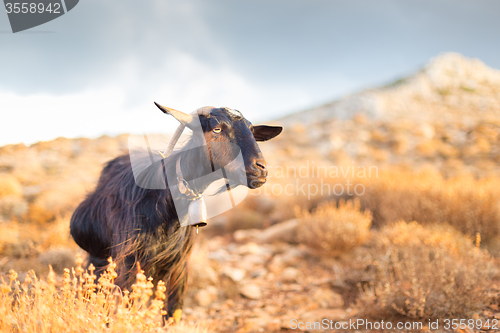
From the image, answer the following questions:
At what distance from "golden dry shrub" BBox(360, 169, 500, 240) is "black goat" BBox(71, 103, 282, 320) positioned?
4940 mm

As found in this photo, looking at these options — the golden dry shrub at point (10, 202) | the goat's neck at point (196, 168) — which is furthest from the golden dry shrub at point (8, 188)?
the goat's neck at point (196, 168)

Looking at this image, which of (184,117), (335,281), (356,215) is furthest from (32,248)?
(356,215)

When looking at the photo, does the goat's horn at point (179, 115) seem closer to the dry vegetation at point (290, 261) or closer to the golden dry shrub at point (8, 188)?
the dry vegetation at point (290, 261)

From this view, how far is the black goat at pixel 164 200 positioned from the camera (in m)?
2.03

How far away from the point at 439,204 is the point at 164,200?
5972 millimetres

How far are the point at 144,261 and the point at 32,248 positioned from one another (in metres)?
3.66

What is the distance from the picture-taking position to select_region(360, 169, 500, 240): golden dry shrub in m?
5.06

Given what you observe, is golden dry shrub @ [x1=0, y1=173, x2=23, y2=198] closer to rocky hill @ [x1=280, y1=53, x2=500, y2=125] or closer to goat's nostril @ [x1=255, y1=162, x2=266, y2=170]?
goat's nostril @ [x1=255, y1=162, x2=266, y2=170]

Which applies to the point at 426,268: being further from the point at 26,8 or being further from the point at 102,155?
the point at 102,155

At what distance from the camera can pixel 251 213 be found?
8.12 meters

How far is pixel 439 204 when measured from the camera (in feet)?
18.7

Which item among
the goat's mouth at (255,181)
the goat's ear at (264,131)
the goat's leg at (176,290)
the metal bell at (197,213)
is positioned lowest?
the goat's leg at (176,290)

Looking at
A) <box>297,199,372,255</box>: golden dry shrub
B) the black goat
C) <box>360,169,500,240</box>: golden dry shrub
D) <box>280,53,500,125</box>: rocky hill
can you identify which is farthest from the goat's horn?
<box>280,53,500,125</box>: rocky hill

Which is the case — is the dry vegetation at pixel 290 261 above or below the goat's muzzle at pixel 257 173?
below
